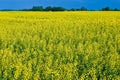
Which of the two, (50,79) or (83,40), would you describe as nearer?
(50,79)

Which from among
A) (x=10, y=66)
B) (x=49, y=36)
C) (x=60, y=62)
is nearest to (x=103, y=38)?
(x=49, y=36)

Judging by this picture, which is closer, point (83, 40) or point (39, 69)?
point (39, 69)

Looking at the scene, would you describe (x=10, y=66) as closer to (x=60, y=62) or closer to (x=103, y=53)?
(x=60, y=62)

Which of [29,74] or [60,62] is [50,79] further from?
[60,62]

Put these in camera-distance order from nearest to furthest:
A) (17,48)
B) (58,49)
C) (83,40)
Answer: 1. (58,49)
2. (17,48)
3. (83,40)

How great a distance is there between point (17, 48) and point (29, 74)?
5027 mm

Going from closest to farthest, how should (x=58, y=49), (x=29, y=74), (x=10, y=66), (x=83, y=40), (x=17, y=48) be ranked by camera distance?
(x=29, y=74)
(x=10, y=66)
(x=58, y=49)
(x=17, y=48)
(x=83, y=40)

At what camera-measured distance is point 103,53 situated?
12227mm

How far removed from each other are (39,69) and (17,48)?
405 centimetres

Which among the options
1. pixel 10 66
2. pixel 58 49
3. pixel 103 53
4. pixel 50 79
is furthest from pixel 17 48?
pixel 50 79

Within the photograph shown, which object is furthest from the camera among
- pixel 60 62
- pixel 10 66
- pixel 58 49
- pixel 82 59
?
pixel 58 49

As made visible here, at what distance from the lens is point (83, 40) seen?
50.3 ft

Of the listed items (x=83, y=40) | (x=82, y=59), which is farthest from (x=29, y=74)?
(x=83, y=40)

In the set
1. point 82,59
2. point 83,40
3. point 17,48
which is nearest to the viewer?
point 82,59
